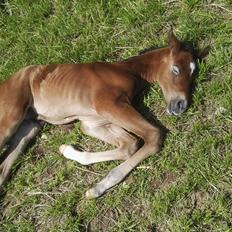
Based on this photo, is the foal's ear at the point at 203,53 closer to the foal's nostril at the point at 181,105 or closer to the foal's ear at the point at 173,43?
the foal's ear at the point at 173,43

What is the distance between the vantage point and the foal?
5.77 meters

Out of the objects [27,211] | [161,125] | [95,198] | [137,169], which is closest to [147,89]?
[161,125]

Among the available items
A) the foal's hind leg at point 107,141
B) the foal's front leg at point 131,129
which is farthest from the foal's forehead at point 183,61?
the foal's hind leg at point 107,141

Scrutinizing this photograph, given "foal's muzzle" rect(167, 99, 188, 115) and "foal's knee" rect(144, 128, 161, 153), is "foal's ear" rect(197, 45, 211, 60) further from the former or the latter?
"foal's knee" rect(144, 128, 161, 153)

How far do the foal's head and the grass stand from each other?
4.7 inches

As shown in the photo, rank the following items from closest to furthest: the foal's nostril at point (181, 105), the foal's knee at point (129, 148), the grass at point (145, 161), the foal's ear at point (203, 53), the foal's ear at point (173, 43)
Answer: the grass at point (145, 161) → the foal's knee at point (129, 148) → the foal's nostril at point (181, 105) → the foal's ear at point (173, 43) → the foal's ear at point (203, 53)

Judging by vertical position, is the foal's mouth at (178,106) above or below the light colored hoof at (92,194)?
above

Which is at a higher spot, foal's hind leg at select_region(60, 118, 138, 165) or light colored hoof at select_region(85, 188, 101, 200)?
foal's hind leg at select_region(60, 118, 138, 165)

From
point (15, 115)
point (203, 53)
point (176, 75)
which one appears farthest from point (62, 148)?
point (203, 53)

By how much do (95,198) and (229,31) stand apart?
2342 millimetres

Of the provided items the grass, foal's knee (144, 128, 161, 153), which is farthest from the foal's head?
foal's knee (144, 128, 161, 153)

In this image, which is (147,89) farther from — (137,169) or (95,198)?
(95,198)

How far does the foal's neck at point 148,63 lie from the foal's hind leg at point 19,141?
117 centimetres

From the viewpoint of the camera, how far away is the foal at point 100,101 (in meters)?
5.77
